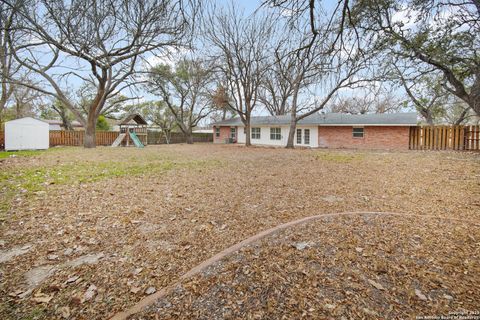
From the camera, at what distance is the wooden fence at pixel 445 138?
47.2 ft

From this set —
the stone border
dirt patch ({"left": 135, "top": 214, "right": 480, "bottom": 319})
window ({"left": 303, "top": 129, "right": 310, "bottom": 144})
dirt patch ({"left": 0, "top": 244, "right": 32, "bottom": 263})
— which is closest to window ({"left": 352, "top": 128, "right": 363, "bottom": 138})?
window ({"left": 303, "top": 129, "right": 310, "bottom": 144})

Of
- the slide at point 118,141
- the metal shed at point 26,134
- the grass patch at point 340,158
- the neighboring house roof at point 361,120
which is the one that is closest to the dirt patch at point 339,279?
the grass patch at point 340,158

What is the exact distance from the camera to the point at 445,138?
49.7 ft

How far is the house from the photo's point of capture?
16.6 m

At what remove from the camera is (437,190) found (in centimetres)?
479

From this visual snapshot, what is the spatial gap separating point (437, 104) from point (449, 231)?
21861 millimetres

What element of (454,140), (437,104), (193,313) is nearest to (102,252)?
(193,313)

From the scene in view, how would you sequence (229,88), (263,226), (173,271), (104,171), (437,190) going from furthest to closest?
1. (229,88)
2. (104,171)
3. (437,190)
4. (263,226)
5. (173,271)

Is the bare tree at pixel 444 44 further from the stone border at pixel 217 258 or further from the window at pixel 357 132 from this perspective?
the window at pixel 357 132

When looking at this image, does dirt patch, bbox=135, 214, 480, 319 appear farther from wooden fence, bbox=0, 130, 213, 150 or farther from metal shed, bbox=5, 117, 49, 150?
wooden fence, bbox=0, 130, 213, 150

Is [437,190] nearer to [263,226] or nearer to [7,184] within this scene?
[263,226]

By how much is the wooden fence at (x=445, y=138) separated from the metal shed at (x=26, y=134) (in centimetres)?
2367

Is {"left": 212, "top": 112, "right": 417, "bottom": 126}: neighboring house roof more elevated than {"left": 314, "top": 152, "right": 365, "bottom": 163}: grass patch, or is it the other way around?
{"left": 212, "top": 112, "right": 417, "bottom": 126}: neighboring house roof

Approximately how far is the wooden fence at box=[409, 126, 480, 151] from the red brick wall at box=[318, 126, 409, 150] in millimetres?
626
